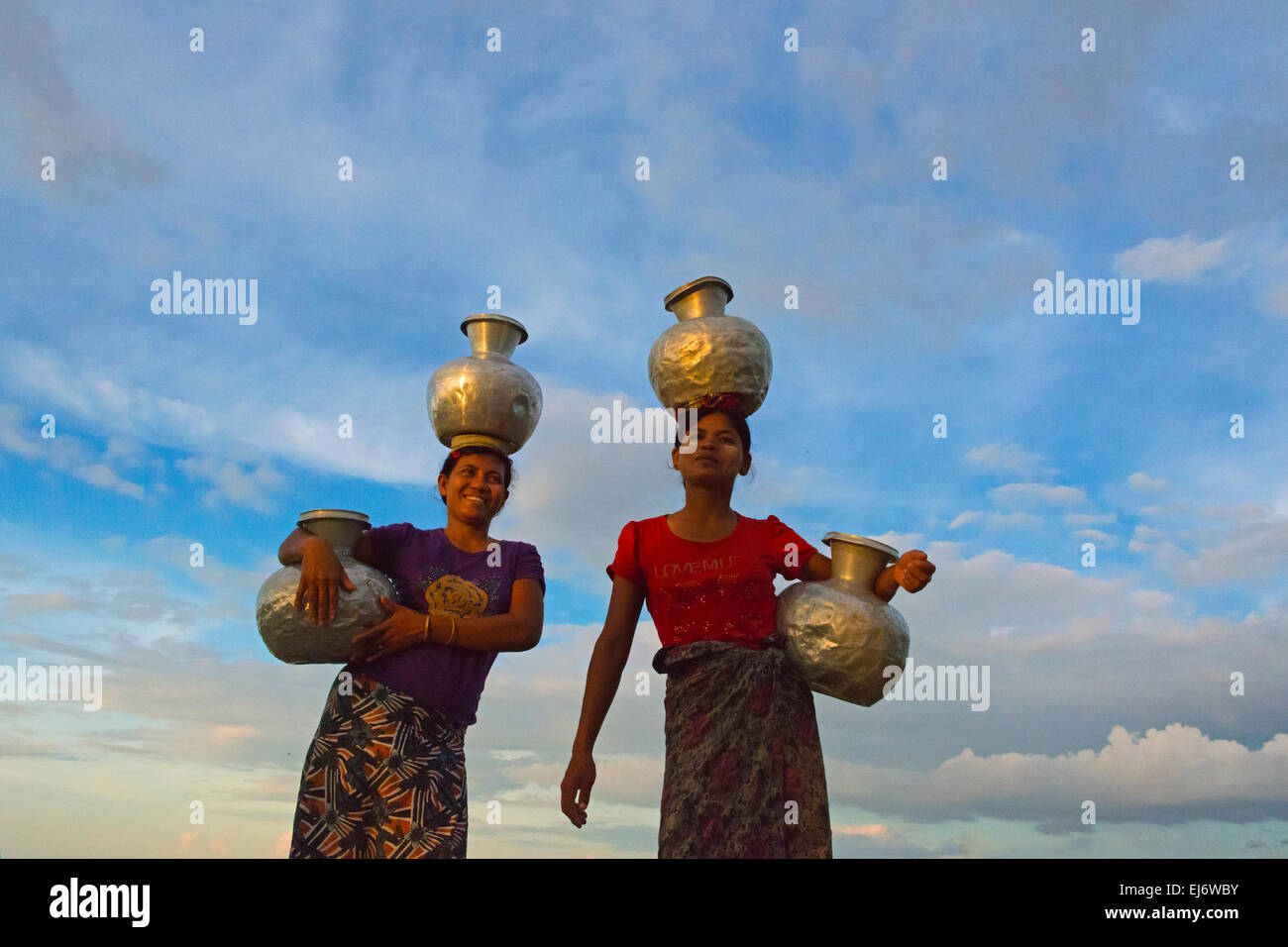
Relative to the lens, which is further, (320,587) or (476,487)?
(476,487)

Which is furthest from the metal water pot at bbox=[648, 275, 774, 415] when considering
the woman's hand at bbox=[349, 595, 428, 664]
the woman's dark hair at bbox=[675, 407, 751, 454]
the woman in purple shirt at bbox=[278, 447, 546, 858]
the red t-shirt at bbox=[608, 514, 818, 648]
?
the woman's hand at bbox=[349, 595, 428, 664]

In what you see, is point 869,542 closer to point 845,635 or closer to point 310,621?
point 845,635

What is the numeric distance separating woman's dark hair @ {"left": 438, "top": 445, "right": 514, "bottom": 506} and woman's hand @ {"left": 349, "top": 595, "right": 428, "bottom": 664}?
701 millimetres

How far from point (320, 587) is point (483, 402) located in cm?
112

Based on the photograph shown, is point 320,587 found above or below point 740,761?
above

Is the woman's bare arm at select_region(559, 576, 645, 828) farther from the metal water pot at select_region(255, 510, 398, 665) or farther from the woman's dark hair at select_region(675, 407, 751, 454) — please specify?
the metal water pot at select_region(255, 510, 398, 665)

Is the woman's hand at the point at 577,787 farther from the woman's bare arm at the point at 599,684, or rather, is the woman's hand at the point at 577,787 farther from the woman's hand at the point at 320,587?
the woman's hand at the point at 320,587

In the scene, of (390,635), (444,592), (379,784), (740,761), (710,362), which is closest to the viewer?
(740,761)

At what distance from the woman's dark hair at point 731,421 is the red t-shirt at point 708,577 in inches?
14.5

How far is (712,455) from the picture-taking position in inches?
192

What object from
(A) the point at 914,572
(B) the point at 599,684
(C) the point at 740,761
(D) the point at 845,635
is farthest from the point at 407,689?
(A) the point at 914,572

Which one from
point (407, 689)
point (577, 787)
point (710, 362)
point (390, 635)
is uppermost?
point (710, 362)

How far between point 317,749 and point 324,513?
1018 mm
